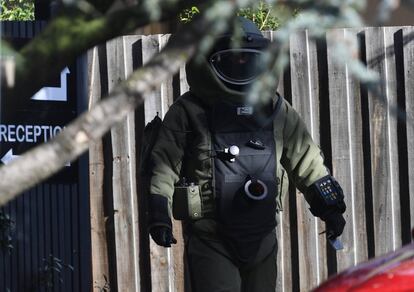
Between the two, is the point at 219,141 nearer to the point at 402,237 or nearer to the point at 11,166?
the point at 402,237

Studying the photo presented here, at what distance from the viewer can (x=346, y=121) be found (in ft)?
23.8

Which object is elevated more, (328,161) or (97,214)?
(328,161)

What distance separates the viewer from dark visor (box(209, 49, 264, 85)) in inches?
230

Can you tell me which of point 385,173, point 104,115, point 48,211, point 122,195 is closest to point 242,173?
point 122,195

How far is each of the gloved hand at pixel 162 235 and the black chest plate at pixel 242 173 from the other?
0.98ft

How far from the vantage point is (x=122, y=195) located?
7262mm

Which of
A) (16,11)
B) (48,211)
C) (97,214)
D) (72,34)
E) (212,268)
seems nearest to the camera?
(72,34)

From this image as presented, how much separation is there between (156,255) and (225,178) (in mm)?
1610

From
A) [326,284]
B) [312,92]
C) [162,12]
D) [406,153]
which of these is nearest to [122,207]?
[312,92]

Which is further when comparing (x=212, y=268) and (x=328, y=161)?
(x=328, y=161)

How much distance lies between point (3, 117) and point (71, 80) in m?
0.58

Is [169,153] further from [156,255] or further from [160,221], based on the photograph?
[156,255]

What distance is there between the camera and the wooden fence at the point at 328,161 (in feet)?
23.7

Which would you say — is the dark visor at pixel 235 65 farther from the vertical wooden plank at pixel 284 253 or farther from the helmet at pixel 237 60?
the vertical wooden plank at pixel 284 253
